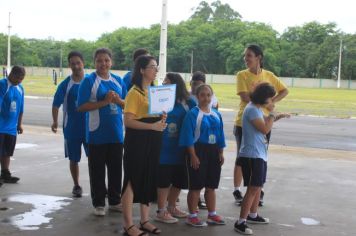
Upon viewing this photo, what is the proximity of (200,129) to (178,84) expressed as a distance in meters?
0.55

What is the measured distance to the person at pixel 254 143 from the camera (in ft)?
17.8

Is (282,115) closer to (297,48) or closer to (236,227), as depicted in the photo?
(236,227)

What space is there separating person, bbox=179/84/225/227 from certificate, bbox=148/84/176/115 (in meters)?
0.50

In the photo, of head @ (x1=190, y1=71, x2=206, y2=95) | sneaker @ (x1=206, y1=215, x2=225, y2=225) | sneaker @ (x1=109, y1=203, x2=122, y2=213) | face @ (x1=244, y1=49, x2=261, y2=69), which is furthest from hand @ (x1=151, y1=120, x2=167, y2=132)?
face @ (x1=244, y1=49, x2=261, y2=69)

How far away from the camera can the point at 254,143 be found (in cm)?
550

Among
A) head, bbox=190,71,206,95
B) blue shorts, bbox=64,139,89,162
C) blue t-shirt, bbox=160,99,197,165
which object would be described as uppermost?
head, bbox=190,71,206,95

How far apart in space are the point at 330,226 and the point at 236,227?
117 centimetres

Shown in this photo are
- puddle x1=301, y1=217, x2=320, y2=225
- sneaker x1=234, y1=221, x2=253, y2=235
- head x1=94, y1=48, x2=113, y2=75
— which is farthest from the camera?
puddle x1=301, y1=217, x2=320, y2=225

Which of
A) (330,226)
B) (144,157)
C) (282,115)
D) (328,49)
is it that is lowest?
(330,226)

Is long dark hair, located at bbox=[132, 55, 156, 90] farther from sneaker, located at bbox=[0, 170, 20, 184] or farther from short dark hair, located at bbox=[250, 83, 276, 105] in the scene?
sneaker, located at bbox=[0, 170, 20, 184]

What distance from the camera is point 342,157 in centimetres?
1081

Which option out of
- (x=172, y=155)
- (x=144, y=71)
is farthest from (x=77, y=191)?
(x=144, y=71)

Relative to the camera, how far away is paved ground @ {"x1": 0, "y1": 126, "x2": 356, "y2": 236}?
18.0ft

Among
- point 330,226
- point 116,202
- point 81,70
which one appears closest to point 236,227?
point 330,226
